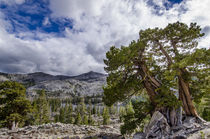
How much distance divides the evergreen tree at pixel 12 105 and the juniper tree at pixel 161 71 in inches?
575

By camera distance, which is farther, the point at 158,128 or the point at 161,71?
the point at 161,71

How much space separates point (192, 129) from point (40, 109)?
1581 inches

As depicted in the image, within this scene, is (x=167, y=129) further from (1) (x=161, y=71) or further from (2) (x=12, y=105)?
(2) (x=12, y=105)

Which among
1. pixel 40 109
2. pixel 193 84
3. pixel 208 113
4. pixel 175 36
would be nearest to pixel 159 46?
pixel 175 36

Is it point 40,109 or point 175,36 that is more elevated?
point 175,36

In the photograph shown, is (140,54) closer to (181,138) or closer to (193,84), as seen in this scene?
(193,84)

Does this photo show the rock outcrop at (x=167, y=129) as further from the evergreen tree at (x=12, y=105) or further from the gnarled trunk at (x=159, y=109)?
the evergreen tree at (x=12, y=105)

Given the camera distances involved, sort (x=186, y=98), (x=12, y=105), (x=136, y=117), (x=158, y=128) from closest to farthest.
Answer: (x=158, y=128) → (x=186, y=98) → (x=136, y=117) → (x=12, y=105)

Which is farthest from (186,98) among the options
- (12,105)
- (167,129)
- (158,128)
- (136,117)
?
(12,105)

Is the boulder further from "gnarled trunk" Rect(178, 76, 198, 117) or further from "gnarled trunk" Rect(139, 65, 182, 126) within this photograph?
"gnarled trunk" Rect(178, 76, 198, 117)

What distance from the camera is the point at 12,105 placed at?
693 inches

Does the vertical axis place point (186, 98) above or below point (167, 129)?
above

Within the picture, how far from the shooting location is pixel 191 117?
35.0 ft

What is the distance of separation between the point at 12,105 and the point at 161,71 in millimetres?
20873
